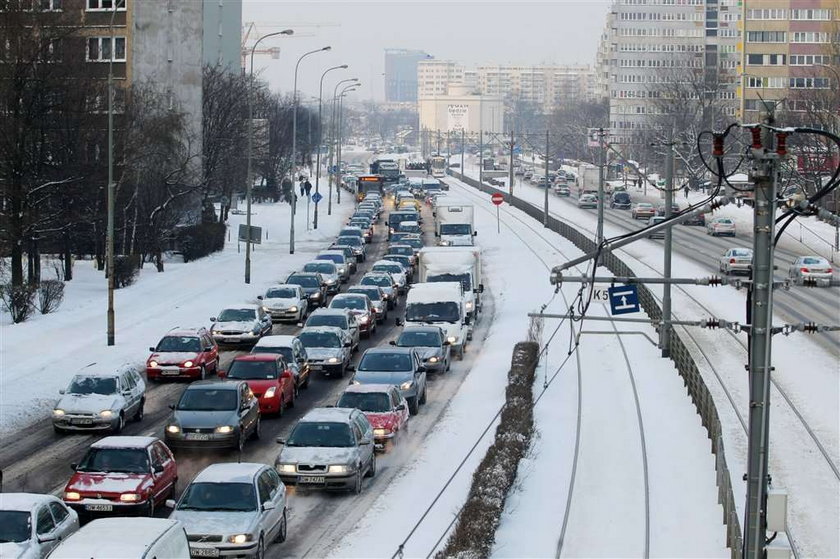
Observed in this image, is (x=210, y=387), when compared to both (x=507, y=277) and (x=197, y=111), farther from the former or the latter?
(x=197, y=111)

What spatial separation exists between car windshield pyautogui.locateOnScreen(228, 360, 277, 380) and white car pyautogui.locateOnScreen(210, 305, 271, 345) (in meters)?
9.50

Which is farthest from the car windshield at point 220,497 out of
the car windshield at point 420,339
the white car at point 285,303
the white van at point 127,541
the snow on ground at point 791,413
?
the white car at point 285,303

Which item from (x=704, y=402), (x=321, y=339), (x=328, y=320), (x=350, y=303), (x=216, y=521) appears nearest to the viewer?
(x=216, y=521)

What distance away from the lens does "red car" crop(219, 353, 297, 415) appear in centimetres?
3188

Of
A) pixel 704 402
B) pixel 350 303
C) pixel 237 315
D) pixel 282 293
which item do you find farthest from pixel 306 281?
pixel 704 402

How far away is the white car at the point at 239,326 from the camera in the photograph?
139 ft

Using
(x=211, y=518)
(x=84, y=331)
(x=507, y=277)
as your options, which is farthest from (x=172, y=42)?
(x=211, y=518)

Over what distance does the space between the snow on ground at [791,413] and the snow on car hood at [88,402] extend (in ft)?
43.3

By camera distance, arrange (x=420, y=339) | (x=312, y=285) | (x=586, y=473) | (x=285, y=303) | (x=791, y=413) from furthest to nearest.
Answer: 1. (x=312, y=285)
2. (x=285, y=303)
3. (x=420, y=339)
4. (x=791, y=413)
5. (x=586, y=473)

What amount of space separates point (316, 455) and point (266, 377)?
310 inches

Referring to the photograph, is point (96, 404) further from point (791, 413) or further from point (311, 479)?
point (791, 413)

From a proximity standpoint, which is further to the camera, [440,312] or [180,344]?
[440,312]

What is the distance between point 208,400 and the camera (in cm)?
2784

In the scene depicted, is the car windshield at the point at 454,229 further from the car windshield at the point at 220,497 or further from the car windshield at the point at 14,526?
the car windshield at the point at 14,526
